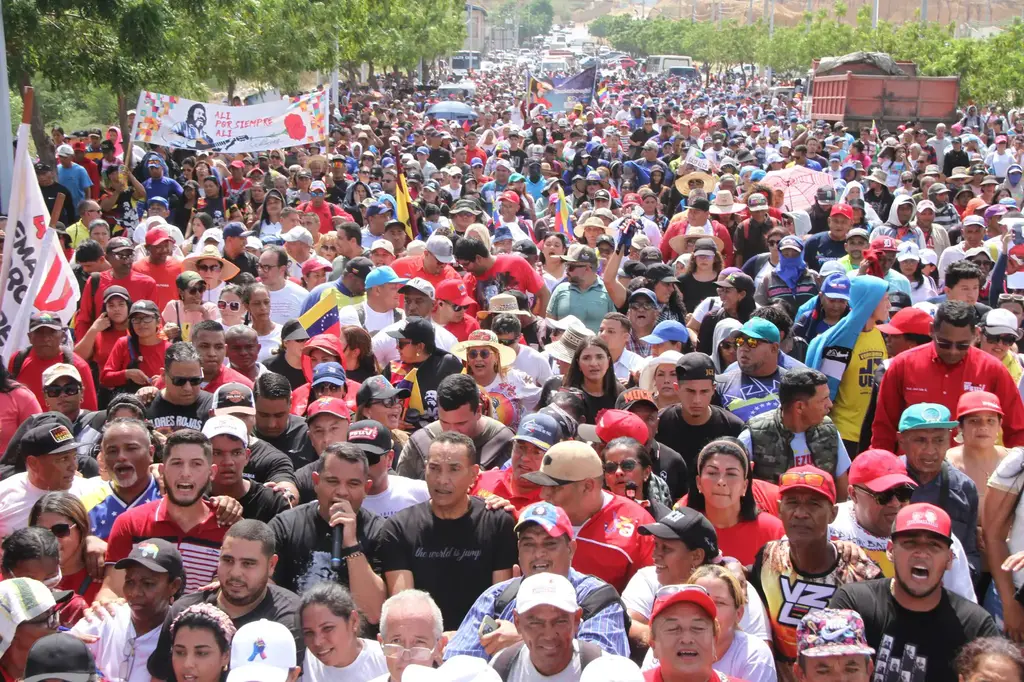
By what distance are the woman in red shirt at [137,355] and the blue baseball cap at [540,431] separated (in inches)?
128

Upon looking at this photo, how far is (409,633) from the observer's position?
4637 millimetres

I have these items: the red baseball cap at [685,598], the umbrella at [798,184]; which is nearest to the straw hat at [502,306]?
the red baseball cap at [685,598]

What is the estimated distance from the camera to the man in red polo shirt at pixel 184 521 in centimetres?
557

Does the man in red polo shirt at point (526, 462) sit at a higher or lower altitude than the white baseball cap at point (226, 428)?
lower

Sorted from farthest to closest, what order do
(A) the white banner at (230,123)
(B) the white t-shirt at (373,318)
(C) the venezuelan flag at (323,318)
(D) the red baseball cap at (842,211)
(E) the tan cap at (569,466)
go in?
(A) the white banner at (230,123)
(D) the red baseball cap at (842,211)
(B) the white t-shirt at (373,318)
(C) the venezuelan flag at (323,318)
(E) the tan cap at (569,466)

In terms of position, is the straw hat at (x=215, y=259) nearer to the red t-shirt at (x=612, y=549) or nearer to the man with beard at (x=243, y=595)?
the man with beard at (x=243, y=595)

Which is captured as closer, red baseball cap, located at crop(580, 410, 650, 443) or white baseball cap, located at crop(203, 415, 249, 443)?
white baseball cap, located at crop(203, 415, 249, 443)

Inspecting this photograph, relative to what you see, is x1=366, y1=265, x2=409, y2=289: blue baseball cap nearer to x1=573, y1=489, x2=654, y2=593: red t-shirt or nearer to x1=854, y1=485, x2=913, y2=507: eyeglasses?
x1=573, y1=489, x2=654, y2=593: red t-shirt

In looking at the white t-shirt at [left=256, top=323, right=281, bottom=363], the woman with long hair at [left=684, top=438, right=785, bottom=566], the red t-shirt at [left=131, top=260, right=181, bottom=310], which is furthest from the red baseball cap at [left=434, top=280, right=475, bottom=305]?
the woman with long hair at [left=684, top=438, right=785, bottom=566]

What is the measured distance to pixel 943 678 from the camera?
4621 mm

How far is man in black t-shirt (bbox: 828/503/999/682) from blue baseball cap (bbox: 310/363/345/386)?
344cm

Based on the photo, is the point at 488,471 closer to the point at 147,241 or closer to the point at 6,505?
the point at 6,505

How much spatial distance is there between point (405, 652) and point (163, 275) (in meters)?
6.47

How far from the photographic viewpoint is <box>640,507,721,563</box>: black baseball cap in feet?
16.6
